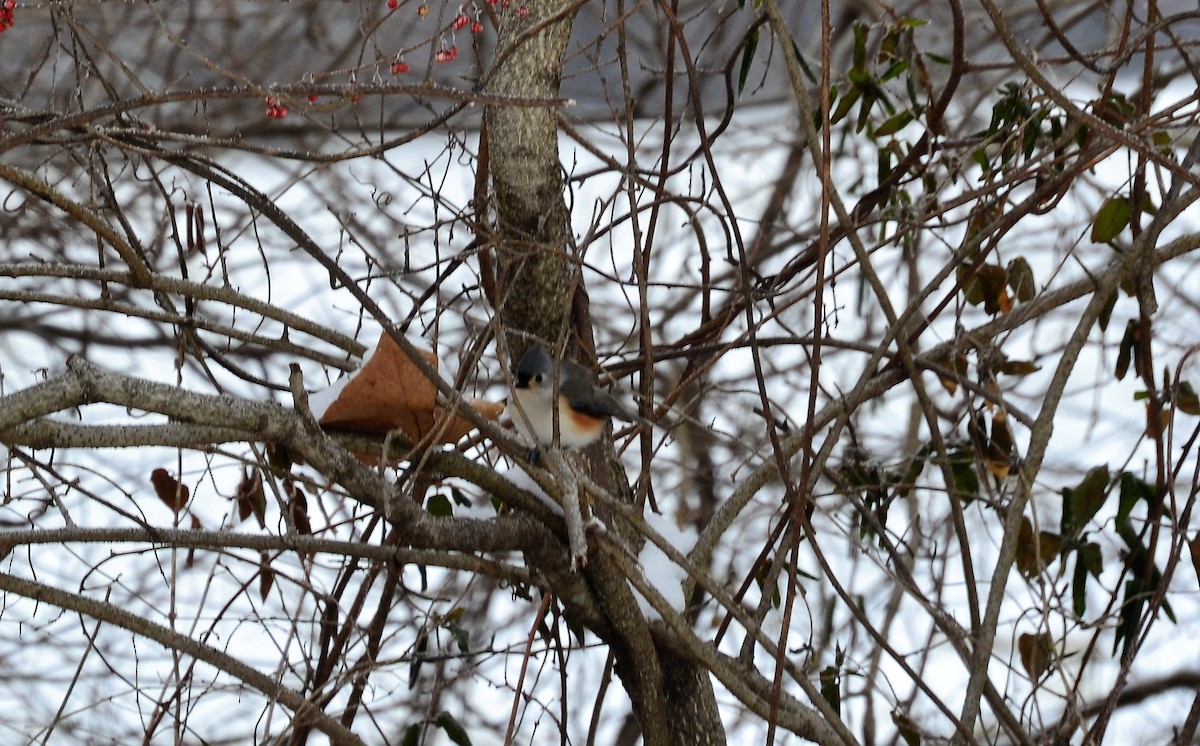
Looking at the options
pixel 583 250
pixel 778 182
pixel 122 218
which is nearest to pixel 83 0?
pixel 122 218

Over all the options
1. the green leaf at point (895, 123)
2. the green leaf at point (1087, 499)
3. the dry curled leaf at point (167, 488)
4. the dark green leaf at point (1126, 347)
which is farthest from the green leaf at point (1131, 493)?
the dry curled leaf at point (167, 488)

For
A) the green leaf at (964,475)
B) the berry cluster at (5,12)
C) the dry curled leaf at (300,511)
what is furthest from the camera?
the green leaf at (964,475)

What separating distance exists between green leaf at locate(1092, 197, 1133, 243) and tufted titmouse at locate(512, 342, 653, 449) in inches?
32.3

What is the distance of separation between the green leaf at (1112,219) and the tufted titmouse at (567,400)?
0.82 m

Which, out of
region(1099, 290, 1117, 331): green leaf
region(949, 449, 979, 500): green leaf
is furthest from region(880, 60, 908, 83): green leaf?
region(949, 449, 979, 500): green leaf

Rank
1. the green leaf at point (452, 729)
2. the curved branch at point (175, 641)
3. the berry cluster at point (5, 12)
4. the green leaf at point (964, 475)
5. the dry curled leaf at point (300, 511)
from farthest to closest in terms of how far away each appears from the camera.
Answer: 1. the green leaf at point (964, 475)
2. the green leaf at point (452, 729)
3. the dry curled leaf at point (300, 511)
4. the berry cluster at point (5, 12)
5. the curved branch at point (175, 641)

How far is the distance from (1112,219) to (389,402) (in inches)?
48.0

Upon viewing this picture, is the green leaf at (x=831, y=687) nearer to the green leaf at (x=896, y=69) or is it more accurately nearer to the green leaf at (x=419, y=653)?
the green leaf at (x=419, y=653)

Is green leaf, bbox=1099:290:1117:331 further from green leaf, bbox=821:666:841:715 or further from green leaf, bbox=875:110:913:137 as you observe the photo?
green leaf, bbox=821:666:841:715

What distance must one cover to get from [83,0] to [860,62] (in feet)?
4.34

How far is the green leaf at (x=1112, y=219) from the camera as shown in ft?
6.38

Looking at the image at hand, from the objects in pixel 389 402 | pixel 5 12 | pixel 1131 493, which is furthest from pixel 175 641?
pixel 1131 493

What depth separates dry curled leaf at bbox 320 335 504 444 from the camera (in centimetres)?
141

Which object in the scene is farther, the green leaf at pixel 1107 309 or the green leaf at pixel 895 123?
the green leaf at pixel 895 123
